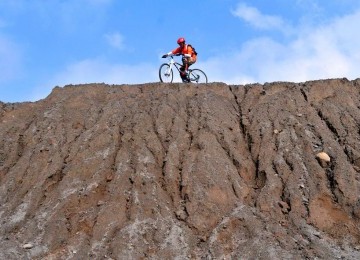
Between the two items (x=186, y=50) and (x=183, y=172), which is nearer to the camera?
(x=183, y=172)

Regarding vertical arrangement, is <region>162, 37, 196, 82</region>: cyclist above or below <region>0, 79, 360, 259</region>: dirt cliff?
above

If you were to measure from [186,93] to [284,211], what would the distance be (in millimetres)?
6913

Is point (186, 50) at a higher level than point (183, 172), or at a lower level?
higher

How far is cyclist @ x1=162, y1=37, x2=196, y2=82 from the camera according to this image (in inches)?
882

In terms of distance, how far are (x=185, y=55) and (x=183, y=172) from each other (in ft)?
21.8

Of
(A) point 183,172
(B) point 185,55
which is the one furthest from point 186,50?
(A) point 183,172

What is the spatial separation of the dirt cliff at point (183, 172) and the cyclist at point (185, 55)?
1.42m

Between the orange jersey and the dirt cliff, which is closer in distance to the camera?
the dirt cliff

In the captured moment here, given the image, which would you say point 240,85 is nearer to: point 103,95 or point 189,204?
point 103,95

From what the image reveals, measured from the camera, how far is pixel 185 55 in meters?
22.5

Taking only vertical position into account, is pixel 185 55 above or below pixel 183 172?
above

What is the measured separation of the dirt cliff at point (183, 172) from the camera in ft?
50.5

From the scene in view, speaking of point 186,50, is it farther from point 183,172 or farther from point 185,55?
point 183,172

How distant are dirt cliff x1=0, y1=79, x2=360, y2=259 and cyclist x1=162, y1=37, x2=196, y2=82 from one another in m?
1.42
